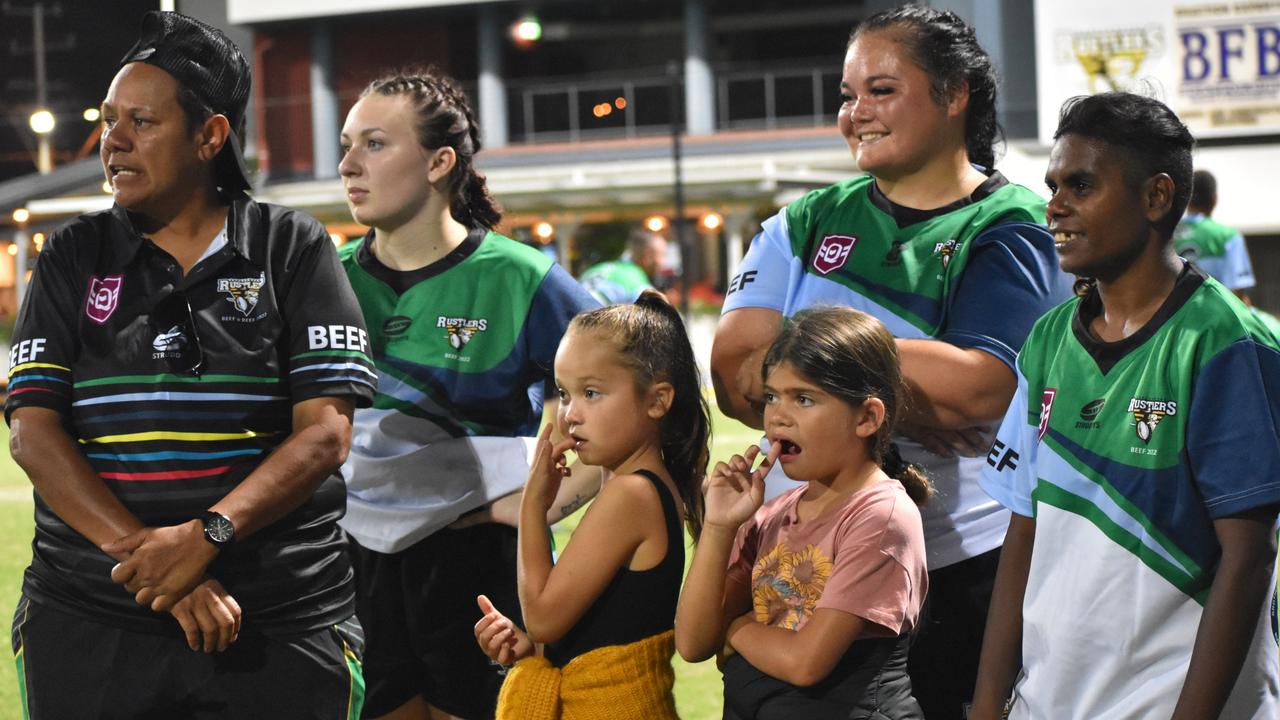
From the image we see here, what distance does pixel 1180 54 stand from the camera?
30.5 m

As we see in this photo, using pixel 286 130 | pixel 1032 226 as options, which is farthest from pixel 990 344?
pixel 286 130

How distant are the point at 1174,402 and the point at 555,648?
134 centimetres

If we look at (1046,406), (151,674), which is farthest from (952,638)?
(151,674)

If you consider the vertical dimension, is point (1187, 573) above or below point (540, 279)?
below

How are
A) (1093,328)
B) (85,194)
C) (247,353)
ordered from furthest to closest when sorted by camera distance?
(85,194) → (247,353) → (1093,328)

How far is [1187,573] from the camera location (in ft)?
8.25

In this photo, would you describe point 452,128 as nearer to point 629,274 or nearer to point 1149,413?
point 1149,413

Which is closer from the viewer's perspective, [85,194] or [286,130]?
[85,194]

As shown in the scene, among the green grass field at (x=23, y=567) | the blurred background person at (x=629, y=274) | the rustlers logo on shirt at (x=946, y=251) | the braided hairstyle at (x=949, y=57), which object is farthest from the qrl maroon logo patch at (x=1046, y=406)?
the blurred background person at (x=629, y=274)

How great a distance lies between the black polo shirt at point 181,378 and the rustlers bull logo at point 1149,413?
1.53 meters

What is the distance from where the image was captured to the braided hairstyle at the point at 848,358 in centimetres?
287

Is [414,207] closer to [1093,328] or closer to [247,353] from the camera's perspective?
[247,353]

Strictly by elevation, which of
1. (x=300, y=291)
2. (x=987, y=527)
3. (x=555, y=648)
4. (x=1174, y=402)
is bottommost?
(x=555, y=648)

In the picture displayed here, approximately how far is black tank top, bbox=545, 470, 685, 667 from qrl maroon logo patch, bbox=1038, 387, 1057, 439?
0.79 meters
